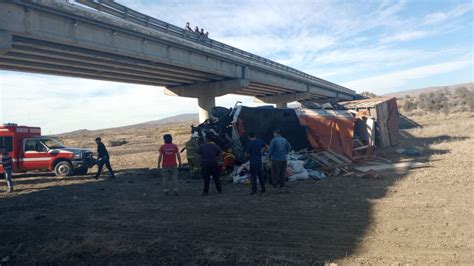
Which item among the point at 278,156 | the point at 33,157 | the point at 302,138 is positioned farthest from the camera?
the point at 33,157

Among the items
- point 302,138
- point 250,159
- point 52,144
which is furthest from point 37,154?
point 302,138

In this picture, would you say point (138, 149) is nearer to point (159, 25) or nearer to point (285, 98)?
point (159, 25)

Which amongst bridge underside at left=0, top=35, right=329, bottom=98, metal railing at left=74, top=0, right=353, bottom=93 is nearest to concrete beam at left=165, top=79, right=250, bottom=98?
bridge underside at left=0, top=35, right=329, bottom=98

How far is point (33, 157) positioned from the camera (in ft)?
53.8

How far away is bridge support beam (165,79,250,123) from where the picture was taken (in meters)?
29.8

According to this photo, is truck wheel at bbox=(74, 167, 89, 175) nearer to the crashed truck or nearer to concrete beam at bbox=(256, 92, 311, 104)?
the crashed truck

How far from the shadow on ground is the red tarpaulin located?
3.25 metres

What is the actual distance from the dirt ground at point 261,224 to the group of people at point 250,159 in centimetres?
48

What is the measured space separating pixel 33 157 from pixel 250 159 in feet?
38.1

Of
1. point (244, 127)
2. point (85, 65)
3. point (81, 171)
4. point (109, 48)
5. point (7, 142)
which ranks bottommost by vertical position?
point (81, 171)

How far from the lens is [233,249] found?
5465 mm

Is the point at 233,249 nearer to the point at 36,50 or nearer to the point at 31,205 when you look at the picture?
the point at 31,205

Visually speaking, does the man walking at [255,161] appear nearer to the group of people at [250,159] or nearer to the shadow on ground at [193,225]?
the group of people at [250,159]

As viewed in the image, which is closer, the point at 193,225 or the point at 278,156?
the point at 193,225
